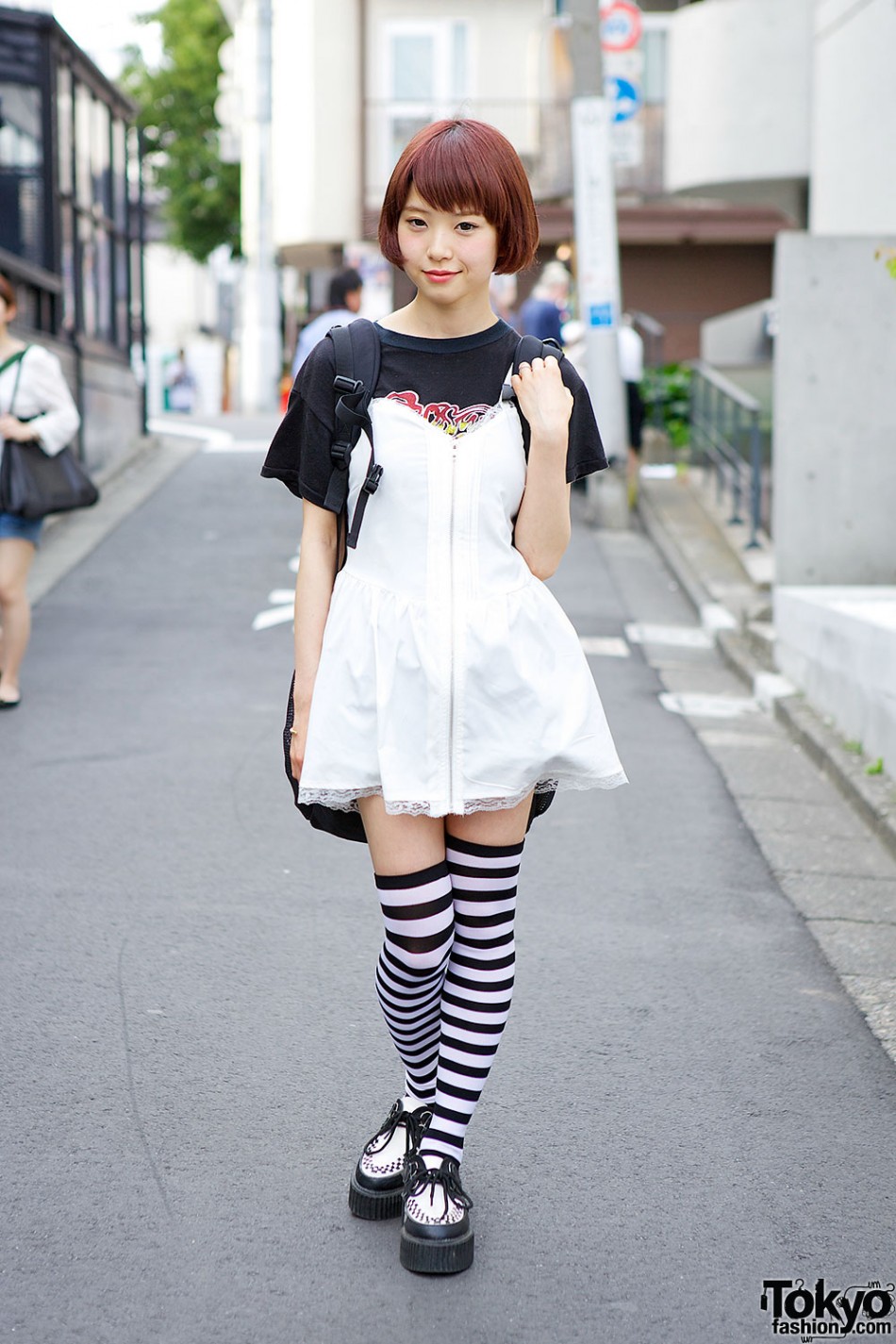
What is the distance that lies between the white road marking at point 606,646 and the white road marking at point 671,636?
0.12 m

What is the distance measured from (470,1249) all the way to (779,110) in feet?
41.4

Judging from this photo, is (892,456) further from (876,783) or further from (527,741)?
(527,741)

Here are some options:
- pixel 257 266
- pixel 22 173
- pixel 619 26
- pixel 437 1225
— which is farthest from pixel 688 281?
pixel 437 1225

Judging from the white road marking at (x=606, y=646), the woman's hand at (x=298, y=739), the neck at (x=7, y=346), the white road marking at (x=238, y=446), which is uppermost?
the neck at (x=7, y=346)

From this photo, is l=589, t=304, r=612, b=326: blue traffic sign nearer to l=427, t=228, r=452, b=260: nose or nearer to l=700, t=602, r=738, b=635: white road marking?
l=700, t=602, r=738, b=635: white road marking

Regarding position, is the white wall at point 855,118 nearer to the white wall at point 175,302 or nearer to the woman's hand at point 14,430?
the woman's hand at point 14,430

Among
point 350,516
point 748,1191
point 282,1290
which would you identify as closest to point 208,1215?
point 282,1290

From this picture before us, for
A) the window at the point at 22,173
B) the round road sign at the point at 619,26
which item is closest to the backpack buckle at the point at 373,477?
the window at the point at 22,173

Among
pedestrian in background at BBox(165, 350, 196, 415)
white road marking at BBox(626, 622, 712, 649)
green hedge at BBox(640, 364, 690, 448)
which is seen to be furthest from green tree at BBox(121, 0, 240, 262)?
white road marking at BBox(626, 622, 712, 649)

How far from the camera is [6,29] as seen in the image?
14.0 m

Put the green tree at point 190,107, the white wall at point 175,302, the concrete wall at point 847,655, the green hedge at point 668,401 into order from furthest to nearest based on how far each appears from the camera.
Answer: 1. the white wall at point 175,302
2. the green tree at point 190,107
3. the green hedge at point 668,401
4. the concrete wall at point 847,655

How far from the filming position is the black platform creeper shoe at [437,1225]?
2.84 metres

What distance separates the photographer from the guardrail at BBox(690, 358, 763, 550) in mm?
11539

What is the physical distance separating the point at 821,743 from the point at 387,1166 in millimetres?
4156
